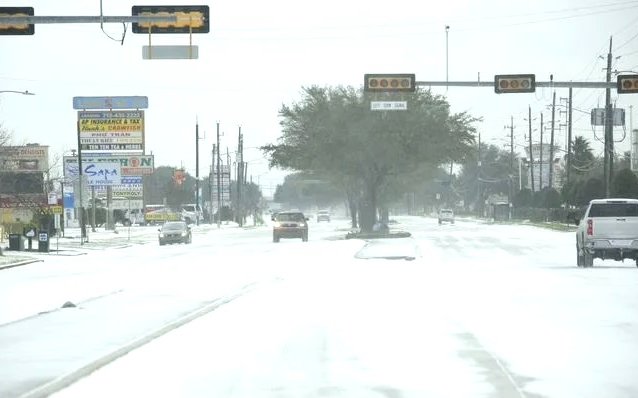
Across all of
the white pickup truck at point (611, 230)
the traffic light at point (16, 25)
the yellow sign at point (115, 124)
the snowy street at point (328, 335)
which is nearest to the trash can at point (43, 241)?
the snowy street at point (328, 335)

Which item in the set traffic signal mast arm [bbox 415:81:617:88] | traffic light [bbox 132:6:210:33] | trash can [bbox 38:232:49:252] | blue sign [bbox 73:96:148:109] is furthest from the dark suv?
traffic light [bbox 132:6:210:33]

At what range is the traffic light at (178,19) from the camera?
21.0m

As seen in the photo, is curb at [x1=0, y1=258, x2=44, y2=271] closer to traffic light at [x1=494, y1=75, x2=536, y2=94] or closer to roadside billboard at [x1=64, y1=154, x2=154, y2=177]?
traffic light at [x1=494, y1=75, x2=536, y2=94]

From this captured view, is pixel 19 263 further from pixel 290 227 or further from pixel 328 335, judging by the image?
pixel 328 335

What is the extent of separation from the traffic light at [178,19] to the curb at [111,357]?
5906 millimetres

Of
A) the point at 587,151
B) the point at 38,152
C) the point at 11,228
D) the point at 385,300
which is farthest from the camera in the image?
the point at 587,151

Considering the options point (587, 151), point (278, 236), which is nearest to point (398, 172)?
point (278, 236)

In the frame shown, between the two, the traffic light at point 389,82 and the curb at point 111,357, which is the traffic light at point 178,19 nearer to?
the curb at point 111,357

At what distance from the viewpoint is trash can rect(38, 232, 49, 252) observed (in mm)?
49125

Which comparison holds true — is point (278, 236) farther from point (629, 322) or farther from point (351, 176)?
point (629, 322)

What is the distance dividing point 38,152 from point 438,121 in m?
53.8

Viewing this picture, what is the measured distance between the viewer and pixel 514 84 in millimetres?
33469

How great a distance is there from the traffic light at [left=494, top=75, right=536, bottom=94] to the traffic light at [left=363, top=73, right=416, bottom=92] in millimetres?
2872

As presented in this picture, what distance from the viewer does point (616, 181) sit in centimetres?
6606
